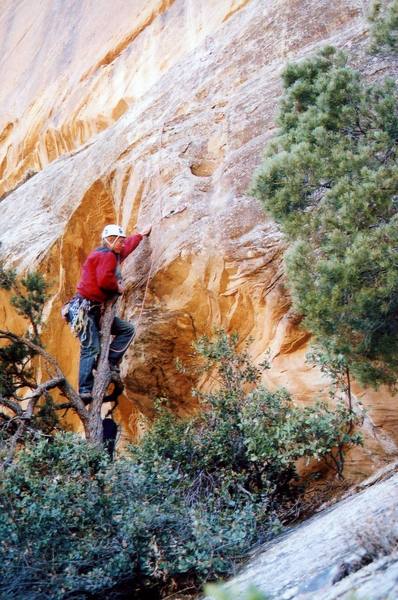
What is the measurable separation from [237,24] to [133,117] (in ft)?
8.84

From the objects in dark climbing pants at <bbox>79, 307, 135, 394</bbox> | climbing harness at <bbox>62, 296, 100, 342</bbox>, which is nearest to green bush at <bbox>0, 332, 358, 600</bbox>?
dark climbing pants at <bbox>79, 307, 135, 394</bbox>

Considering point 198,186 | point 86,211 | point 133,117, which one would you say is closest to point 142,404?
point 198,186

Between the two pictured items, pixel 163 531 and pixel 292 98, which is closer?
pixel 163 531

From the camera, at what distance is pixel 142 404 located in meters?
11.3

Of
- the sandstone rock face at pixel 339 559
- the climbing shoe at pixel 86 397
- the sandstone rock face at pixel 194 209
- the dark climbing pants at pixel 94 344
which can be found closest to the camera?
the sandstone rock face at pixel 339 559

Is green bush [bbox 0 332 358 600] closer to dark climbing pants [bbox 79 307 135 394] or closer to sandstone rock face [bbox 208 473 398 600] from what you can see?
sandstone rock face [bbox 208 473 398 600]

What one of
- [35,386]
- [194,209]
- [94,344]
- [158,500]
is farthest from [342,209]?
[35,386]

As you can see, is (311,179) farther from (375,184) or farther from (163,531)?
(163,531)

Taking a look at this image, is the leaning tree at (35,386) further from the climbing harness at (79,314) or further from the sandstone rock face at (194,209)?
the sandstone rock face at (194,209)

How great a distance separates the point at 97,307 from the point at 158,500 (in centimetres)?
367

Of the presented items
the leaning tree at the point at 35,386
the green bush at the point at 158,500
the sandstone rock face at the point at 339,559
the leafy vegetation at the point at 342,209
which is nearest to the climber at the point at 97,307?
the leaning tree at the point at 35,386

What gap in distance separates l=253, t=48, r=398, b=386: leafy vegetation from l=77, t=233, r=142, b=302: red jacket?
2.44 meters

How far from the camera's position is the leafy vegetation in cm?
751

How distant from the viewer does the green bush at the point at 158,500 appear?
6160 millimetres
